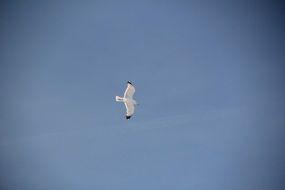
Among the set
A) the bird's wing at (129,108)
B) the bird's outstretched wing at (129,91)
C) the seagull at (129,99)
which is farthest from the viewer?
the bird's wing at (129,108)

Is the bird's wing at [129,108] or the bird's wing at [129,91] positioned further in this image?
the bird's wing at [129,108]

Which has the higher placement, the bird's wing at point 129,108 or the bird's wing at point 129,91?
the bird's wing at point 129,91

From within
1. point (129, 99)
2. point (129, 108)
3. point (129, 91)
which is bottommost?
point (129, 108)

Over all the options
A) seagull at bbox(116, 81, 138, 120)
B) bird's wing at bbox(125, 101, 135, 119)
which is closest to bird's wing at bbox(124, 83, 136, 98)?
seagull at bbox(116, 81, 138, 120)

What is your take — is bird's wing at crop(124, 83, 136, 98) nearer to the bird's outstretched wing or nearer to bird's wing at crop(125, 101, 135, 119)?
the bird's outstretched wing

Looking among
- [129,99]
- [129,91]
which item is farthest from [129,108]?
[129,91]

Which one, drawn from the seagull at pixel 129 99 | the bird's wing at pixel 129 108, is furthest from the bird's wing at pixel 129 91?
the bird's wing at pixel 129 108

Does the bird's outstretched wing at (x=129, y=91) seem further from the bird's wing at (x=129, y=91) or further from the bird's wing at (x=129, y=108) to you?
the bird's wing at (x=129, y=108)

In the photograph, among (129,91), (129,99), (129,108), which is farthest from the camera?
(129,108)

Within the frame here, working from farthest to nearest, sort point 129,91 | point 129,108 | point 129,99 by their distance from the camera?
point 129,108 < point 129,99 < point 129,91

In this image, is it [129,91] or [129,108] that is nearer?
[129,91]

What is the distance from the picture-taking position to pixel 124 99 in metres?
33.6

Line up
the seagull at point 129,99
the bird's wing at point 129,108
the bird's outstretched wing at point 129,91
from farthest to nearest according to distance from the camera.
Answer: the bird's wing at point 129,108, the seagull at point 129,99, the bird's outstretched wing at point 129,91

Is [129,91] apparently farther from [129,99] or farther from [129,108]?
[129,108]
